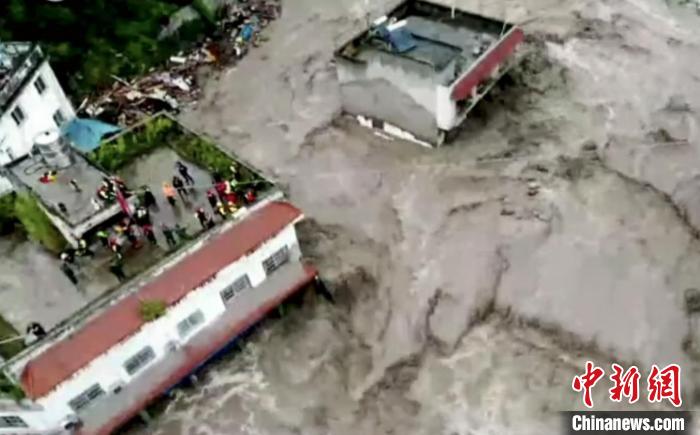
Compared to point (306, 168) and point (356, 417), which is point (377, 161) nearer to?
point (306, 168)

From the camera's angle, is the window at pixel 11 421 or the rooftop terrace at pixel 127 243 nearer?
the window at pixel 11 421

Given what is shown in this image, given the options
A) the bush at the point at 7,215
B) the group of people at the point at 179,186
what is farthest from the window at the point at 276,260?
the bush at the point at 7,215

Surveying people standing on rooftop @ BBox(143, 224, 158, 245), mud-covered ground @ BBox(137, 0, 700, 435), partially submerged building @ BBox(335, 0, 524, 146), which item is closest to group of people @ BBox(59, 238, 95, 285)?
people standing on rooftop @ BBox(143, 224, 158, 245)

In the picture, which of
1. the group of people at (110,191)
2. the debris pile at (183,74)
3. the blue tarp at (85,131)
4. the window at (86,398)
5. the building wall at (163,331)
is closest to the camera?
the building wall at (163,331)

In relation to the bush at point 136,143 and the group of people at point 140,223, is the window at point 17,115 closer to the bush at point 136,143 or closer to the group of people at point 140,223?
the bush at point 136,143

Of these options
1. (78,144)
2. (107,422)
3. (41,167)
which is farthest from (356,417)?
(78,144)

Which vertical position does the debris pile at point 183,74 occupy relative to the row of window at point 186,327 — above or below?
above

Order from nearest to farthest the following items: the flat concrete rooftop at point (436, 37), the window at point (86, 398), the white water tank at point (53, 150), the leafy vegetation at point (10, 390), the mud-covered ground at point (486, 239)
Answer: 1. the leafy vegetation at point (10, 390)
2. the window at point (86, 398)
3. the mud-covered ground at point (486, 239)
4. the white water tank at point (53, 150)
5. the flat concrete rooftop at point (436, 37)
